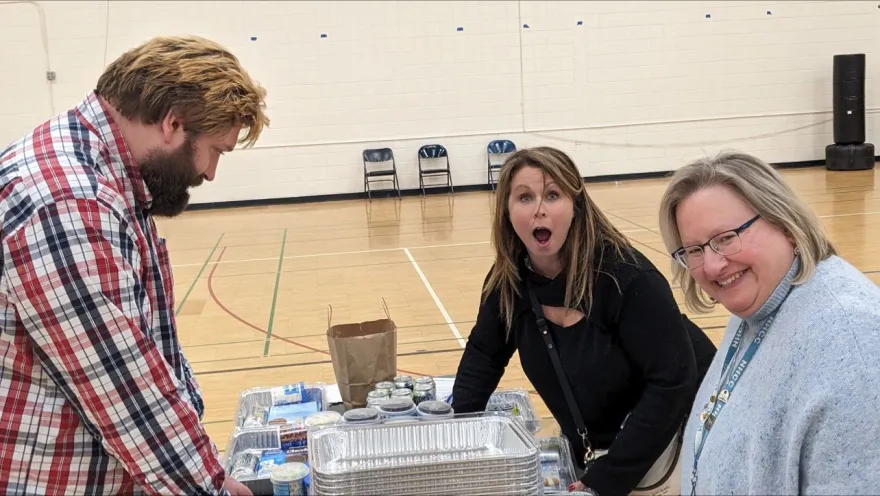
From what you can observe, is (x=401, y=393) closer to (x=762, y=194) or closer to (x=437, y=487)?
(x=437, y=487)

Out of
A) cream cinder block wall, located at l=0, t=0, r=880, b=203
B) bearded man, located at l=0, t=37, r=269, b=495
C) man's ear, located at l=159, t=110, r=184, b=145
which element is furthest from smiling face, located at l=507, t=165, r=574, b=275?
cream cinder block wall, located at l=0, t=0, r=880, b=203

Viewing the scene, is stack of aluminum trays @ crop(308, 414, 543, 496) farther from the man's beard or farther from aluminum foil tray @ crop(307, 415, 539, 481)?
the man's beard

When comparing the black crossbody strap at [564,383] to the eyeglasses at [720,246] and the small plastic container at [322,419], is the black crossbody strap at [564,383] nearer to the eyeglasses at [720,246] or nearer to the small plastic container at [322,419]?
the small plastic container at [322,419]

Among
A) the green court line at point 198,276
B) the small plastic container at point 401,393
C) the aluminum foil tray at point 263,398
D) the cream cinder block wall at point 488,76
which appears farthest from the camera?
the cream cinder block wall at point 488,76

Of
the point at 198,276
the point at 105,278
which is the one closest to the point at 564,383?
the point at 105,278

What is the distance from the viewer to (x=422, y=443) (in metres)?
1.91

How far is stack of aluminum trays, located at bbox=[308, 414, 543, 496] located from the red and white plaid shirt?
25 centimetres

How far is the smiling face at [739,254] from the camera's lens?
1484 millimetres

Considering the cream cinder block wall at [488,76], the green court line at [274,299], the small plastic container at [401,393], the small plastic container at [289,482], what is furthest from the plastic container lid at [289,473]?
the cream cinder block wall at [488,76]

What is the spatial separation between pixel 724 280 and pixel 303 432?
145 cm

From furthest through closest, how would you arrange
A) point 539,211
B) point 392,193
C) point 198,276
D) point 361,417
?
point 392,193 < point 198,276 < point 539,211 < point 361,417

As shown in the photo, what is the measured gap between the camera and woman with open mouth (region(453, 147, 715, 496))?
2.36 meters

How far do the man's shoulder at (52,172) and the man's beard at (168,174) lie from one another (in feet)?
0.32

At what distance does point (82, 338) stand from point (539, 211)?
1.39 m
